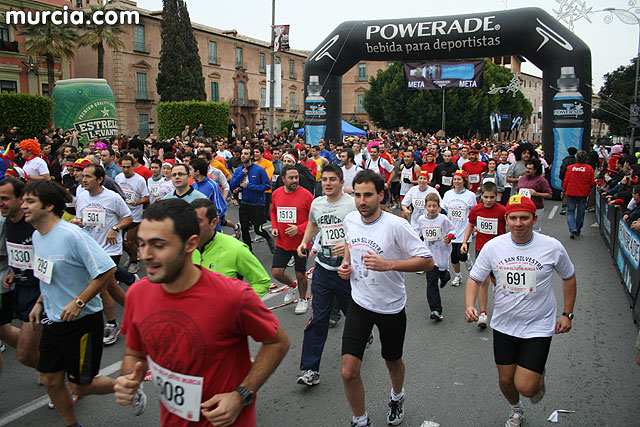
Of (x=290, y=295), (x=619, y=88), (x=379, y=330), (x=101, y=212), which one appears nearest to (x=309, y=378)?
(x=379, y=330)

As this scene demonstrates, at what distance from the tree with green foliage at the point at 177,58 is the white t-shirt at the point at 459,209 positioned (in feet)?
120

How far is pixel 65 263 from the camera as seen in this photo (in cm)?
366

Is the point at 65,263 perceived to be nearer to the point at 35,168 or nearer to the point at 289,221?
the point at 289,221

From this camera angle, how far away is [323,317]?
15.9ft

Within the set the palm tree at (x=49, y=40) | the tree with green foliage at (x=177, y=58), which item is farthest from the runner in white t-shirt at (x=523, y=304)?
the tree with green foliage at (x=177, y=58)

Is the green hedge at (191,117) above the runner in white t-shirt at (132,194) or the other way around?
above

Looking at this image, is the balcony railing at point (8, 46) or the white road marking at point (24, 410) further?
the balcony railing at point (8, 46)

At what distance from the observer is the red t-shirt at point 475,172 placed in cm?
Result: 1136

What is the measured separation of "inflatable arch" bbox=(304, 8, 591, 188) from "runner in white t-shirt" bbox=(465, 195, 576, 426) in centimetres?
1477

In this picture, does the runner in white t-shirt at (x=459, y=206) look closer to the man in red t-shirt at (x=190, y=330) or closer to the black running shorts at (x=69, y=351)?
the black running shorts at (x=69, y=351)

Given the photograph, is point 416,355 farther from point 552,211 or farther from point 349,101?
point 349,101

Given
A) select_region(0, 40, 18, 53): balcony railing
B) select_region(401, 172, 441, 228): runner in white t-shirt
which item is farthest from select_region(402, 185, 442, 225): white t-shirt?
select_region(0, 40, 18, 53): balcony railing

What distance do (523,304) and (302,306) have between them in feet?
11.1

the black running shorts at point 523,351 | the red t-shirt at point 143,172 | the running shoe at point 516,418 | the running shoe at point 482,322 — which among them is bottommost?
the running shoe at point 516,418
